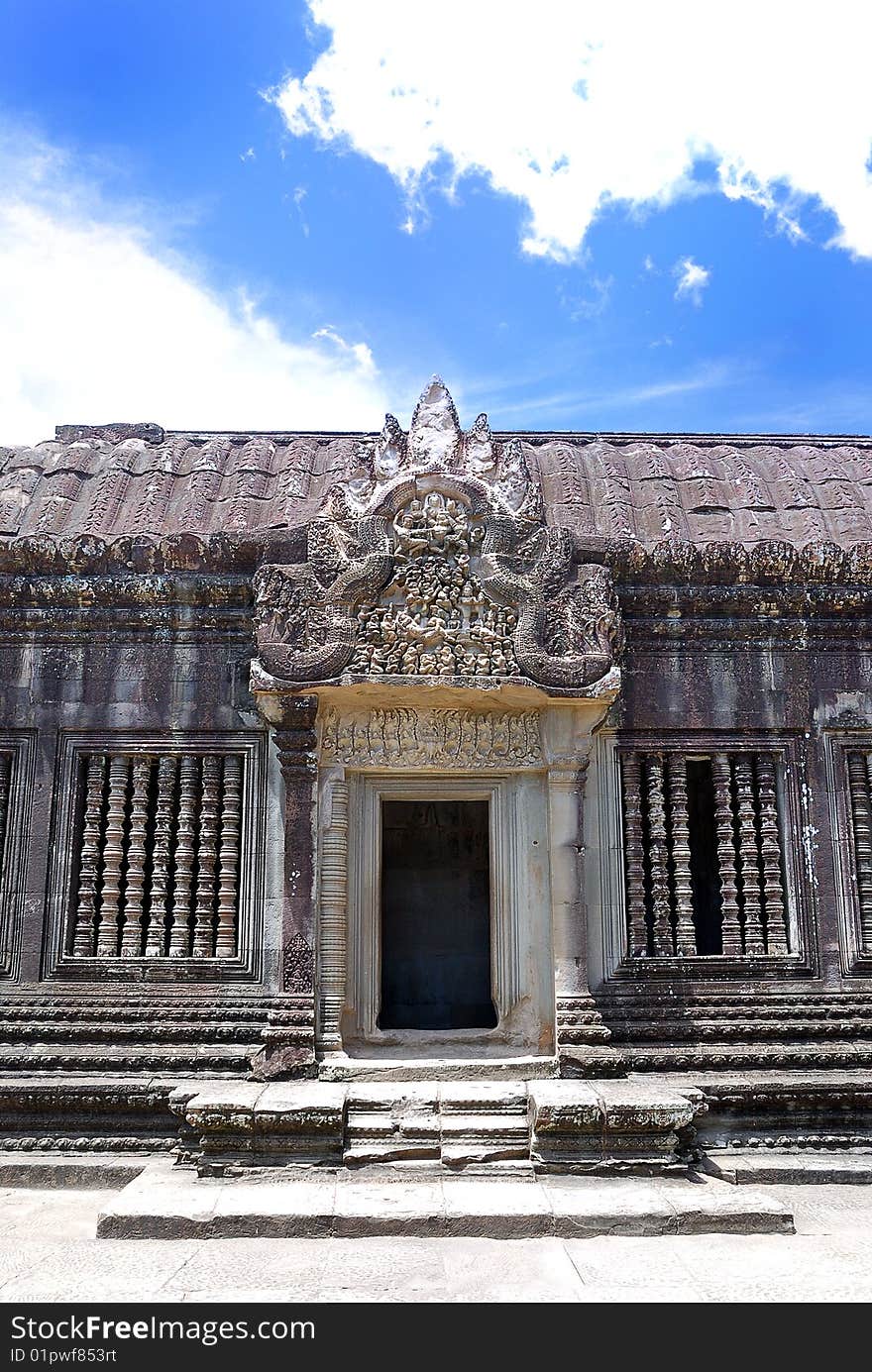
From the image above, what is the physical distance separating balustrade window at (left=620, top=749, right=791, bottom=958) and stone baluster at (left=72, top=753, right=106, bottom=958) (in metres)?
4.01

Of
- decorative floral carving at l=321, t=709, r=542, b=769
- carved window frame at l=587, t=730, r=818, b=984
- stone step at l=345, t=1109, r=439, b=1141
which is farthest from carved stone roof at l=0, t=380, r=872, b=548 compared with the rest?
stone step at l=345, t=1109, r=439, b=1141

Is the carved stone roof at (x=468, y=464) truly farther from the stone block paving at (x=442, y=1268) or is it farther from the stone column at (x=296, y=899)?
the stone block paving at (x=442, y=1268)

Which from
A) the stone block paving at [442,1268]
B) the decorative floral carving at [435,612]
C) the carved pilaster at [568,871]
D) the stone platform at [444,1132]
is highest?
the decorative floral carving at [435,612]

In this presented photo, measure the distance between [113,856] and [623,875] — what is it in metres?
3.84

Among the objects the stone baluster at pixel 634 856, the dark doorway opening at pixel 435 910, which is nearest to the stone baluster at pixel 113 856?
the stone baluster at pixel 634 856

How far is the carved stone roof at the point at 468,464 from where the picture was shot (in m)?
9.57

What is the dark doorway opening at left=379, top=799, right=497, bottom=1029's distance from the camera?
12812 millimetres

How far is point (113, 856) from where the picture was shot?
27.6 ft

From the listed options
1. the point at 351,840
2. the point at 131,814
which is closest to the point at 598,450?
the point at 351,840

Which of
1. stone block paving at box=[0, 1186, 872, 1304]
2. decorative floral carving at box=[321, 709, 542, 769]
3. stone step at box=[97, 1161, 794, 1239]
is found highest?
decorative floral carving at box=[321, 709, 542, 769]

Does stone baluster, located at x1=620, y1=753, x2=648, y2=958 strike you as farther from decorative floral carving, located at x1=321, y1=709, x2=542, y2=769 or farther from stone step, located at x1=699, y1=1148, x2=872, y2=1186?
stone step, located at x1=699, y1=1148, x2=872, y2=1186

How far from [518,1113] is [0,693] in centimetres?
498
